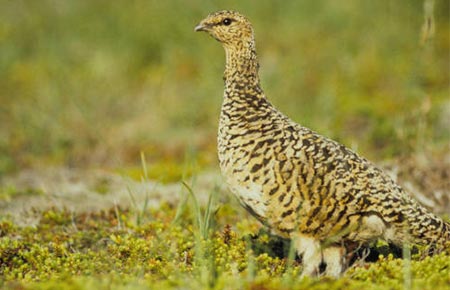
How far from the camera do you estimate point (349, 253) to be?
4.29 metres

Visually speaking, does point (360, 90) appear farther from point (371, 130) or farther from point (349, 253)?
point (349, 253)

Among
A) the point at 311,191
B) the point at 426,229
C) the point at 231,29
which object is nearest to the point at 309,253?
the point at 311,191

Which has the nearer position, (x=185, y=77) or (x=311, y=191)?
(x=311, y=191)

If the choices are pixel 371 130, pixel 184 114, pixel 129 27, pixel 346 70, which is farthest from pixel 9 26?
pixel 371 130

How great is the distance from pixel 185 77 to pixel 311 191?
6709 millimetres

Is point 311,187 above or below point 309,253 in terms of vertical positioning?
above

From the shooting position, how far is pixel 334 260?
4.30 meters

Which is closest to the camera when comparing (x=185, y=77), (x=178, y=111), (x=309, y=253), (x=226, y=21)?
(x=309, y=253)

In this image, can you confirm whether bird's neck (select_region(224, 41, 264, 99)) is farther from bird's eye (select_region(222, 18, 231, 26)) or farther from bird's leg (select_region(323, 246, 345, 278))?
bird's leg (select_region(323, 246, 345, 278))

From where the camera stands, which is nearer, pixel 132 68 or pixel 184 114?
pixel 184 114

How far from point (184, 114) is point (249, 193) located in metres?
4.79

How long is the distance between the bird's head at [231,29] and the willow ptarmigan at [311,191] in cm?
44

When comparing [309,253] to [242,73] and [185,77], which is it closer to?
[242,73]

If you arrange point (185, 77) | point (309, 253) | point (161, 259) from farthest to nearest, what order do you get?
point (185, 77) < point (161, 259) < point (309, 253)
